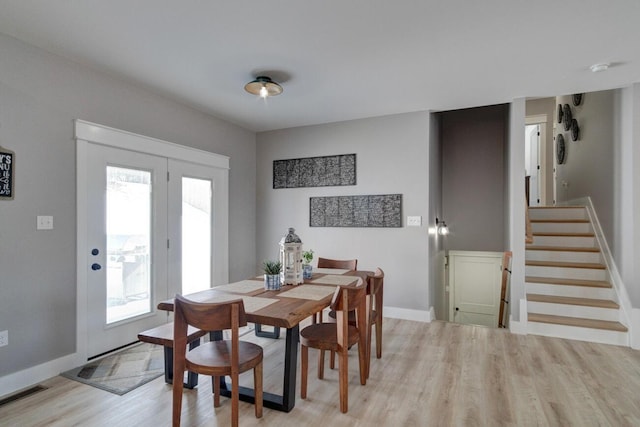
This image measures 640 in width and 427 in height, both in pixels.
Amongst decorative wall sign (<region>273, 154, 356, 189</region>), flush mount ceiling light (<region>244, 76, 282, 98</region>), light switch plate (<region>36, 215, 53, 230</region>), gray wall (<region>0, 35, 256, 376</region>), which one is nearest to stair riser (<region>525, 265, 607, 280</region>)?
decorative wall sign (<region>273, 154, 356, 189</region>)

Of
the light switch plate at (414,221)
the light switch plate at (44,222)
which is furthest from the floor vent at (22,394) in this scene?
the light switch plate at (414,221)

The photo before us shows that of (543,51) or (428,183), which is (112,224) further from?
(543,51)

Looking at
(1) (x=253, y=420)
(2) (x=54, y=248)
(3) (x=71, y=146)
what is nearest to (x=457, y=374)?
(1) (x=253, y=420)

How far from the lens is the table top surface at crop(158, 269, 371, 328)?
6.26ft

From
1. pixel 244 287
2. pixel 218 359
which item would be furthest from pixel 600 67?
pixel 218 359

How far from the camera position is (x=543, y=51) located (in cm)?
266

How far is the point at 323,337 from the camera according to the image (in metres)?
2.37

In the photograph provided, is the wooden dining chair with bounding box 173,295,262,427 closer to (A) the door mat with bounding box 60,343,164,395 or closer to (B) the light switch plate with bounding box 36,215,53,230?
(A) the door mat with bounding box 60,343,164,395

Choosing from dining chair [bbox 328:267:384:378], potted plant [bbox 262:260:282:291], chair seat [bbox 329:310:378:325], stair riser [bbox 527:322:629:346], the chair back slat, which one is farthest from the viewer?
stair riser [bbox 527:322:629:346]

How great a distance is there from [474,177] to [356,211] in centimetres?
236

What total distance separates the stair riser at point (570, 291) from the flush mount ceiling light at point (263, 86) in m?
3.64

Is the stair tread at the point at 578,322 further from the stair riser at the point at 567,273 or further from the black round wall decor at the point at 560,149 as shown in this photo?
the black round wall decor at the point at 560,149

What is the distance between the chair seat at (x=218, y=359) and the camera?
1.86m

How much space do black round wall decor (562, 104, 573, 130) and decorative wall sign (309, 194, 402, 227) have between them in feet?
11.3
